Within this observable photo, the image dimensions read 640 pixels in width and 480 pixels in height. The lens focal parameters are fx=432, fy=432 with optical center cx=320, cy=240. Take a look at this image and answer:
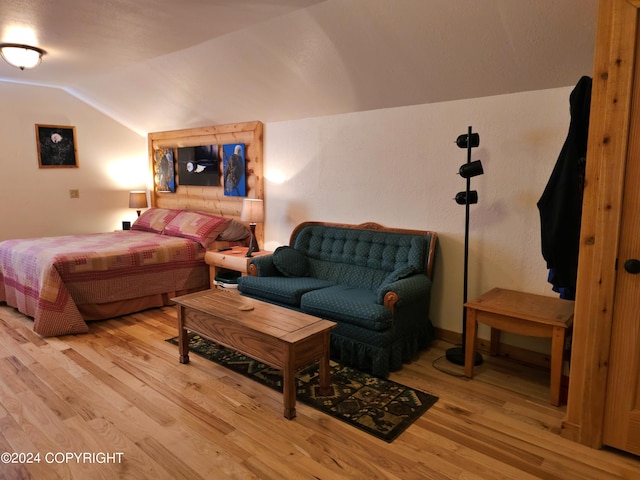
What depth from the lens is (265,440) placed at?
2117 mm

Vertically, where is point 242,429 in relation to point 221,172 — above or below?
below

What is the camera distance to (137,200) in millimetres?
5809

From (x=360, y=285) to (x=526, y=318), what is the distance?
52.4 inches

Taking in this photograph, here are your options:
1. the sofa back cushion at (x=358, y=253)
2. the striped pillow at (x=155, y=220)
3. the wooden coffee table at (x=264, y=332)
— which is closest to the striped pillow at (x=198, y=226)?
the striped pillow at (x=155, y=220)

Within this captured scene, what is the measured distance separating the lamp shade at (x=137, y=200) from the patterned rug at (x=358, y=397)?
11.2 feet

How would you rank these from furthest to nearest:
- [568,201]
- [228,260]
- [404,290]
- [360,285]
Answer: [228,260], [360,285], [404,290], [568,201]

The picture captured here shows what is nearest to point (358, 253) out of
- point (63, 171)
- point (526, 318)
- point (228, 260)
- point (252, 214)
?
point (252, 214)

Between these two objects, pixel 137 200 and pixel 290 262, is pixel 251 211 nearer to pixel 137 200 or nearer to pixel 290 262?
pixel 290 262

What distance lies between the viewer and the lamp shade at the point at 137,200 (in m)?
5.80

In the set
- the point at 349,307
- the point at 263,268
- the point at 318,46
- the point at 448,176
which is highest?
the point at 318,46

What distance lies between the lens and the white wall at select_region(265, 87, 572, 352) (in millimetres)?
2908

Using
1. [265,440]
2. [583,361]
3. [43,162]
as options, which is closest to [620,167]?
[583,361]

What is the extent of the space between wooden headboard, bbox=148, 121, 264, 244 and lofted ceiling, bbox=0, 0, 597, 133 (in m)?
0.39

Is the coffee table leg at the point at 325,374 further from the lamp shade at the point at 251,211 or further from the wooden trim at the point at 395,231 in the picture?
the lamp shade at the point at 251,211
